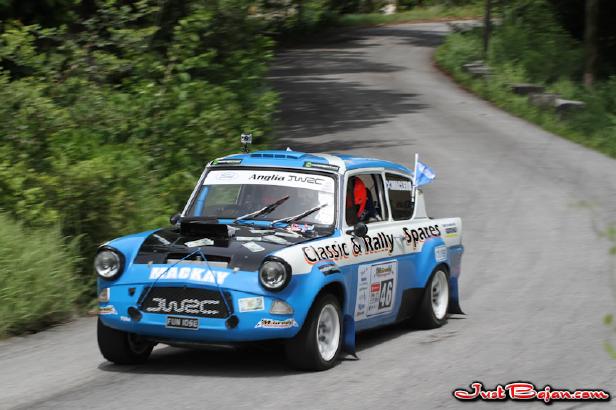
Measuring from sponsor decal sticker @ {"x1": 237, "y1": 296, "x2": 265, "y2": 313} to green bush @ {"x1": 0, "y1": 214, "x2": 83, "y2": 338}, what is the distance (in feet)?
10.9

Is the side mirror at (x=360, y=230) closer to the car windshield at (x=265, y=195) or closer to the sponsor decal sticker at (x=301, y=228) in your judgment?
the car windshield at (x=265, y=195)

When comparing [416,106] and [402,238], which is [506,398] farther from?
[416,106]

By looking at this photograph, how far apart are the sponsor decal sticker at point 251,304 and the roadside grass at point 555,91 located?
745 inches

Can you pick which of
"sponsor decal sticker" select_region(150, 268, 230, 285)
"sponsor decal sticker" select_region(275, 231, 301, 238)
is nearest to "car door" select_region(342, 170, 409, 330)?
"sponsor decal sticker" select_region(275, 231, 301, 238)

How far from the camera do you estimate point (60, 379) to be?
8875 millimetres

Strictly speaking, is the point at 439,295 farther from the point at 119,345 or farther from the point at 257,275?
the point at 119,345

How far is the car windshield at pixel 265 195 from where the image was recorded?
32.8ft

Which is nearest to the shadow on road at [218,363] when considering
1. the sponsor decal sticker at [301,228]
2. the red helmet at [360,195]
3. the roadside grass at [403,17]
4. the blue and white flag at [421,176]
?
the sponsor decal sticker at [301,228]

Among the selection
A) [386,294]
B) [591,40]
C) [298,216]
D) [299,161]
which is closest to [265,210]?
[298,216]

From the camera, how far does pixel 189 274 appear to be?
28.6 ft

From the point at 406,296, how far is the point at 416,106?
21.1 meters

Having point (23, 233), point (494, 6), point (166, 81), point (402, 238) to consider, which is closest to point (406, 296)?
point (402, 238)

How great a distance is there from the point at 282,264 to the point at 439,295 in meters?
3.33

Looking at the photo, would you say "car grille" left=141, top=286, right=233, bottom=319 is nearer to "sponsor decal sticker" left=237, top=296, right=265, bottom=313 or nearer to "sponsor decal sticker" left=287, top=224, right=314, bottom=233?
"sponsor decal sticker" left=237, top=296, right=265, bottom=313
